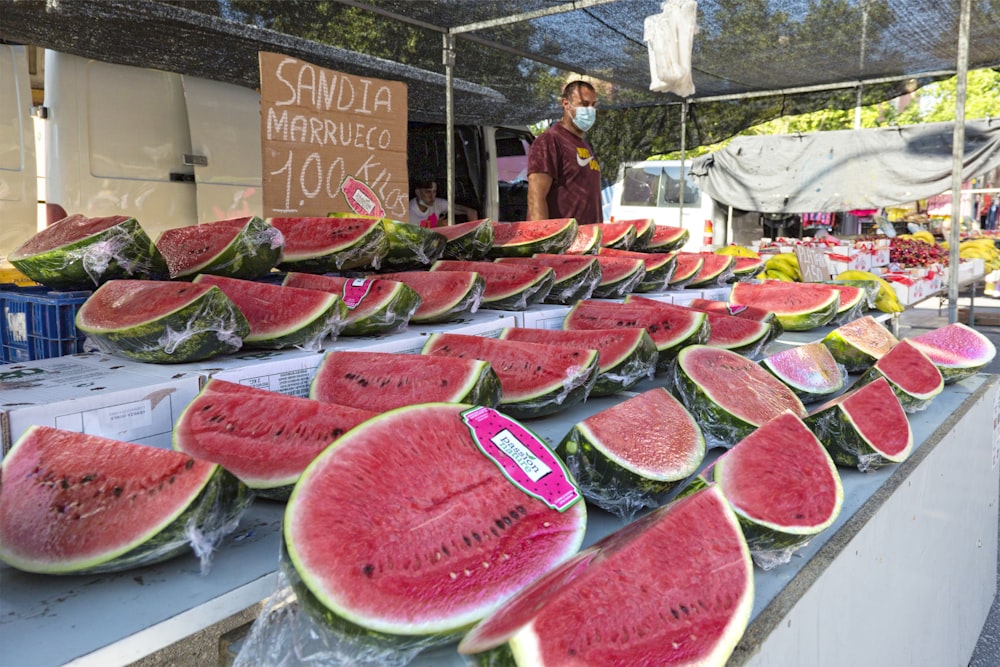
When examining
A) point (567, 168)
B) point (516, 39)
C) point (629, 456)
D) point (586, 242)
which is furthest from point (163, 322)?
point (516, 39)

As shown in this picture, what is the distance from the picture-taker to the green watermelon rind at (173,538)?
1004 millimetres

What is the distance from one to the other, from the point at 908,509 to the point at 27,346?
8.20ft

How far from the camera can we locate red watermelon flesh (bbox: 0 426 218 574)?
102 cm

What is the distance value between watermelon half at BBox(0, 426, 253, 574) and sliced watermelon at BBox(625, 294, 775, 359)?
1766 mm

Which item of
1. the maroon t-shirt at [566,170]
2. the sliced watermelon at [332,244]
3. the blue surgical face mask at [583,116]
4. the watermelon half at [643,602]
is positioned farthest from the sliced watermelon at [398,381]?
the blue surgical face mask at [583,116]

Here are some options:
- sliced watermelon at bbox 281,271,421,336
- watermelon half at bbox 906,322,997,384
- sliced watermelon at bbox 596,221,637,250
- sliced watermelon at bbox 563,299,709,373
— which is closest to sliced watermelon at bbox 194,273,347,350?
sliced watermelon at bbox 281,271,421,336

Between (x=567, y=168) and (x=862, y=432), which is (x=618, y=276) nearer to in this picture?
(x=862, y=432)

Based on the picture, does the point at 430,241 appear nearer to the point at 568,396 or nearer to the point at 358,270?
the point at 358,270

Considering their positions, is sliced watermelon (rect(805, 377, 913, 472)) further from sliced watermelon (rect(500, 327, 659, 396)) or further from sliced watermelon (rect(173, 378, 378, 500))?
sliced watermelon (rect(173, 378, 378, 500))

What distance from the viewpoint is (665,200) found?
43.3 feet

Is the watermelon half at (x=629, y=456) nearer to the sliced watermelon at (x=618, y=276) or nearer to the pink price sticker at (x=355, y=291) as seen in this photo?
the pink price sticker at (x=355, y=291)

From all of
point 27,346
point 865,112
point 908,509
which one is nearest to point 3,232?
point 27,346

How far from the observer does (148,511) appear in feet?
3.43

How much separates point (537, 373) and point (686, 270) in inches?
78.0
